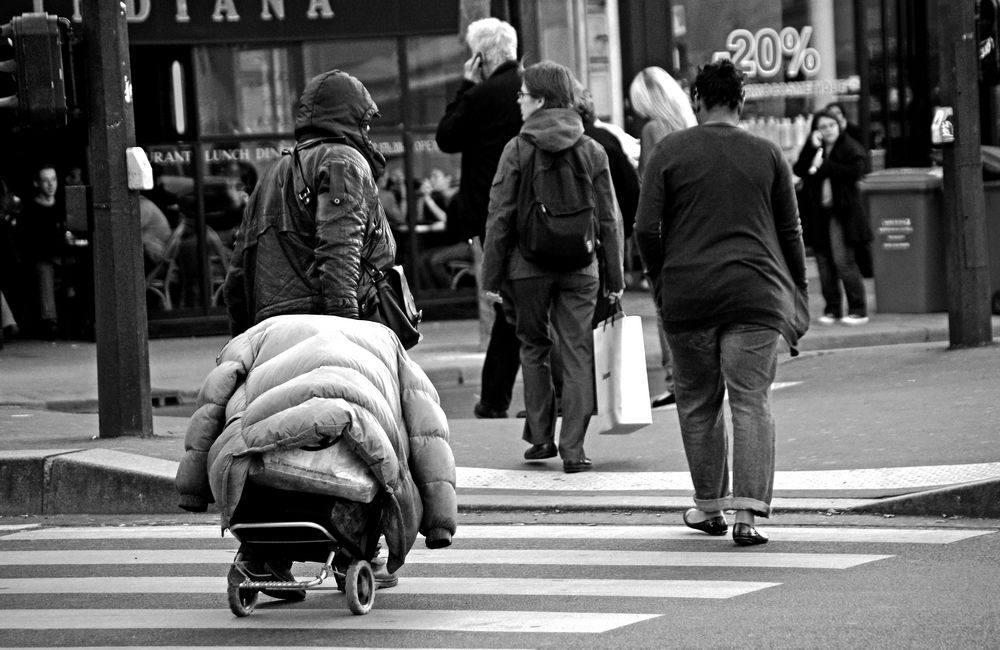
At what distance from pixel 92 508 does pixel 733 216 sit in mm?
3567

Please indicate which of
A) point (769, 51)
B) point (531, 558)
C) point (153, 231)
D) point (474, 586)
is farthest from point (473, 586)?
point (769, 51)

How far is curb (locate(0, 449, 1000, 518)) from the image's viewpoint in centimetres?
788

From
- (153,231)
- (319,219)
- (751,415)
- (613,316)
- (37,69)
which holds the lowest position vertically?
(751,415)

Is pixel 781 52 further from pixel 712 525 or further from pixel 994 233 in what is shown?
pixel 712 525

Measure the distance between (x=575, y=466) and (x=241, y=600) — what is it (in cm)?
296

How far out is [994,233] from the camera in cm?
1441

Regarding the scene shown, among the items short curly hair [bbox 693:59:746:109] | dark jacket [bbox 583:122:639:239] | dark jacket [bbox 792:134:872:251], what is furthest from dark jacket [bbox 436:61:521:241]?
dark jacket [bbox 792:134:872:251]

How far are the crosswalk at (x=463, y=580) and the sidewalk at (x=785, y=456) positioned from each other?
0.50m

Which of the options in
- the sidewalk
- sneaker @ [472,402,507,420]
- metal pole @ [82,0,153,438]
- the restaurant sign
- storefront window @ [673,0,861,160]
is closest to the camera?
the sidewalk

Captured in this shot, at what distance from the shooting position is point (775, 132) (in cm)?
1894

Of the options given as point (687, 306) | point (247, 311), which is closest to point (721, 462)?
point (687, 306)

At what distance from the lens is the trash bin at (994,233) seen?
1439 cm

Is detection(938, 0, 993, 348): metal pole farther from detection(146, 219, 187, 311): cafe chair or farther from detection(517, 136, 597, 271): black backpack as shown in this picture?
detection(146, 219, 187, 311): cafe chair

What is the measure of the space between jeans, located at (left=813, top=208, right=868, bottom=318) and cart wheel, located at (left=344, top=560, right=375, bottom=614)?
9.18 meters
